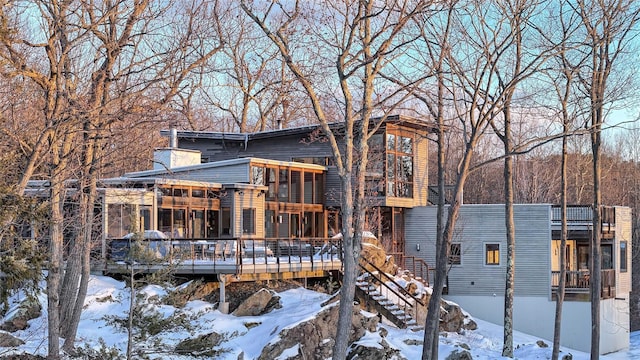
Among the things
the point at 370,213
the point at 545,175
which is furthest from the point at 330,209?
the point at 545,175

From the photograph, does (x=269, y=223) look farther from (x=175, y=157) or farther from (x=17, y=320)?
(x=17, y=320)

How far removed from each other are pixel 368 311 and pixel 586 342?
32.0 feet

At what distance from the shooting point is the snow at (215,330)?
16.5m

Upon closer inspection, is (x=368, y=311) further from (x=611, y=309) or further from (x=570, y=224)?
(x=611, y=309)

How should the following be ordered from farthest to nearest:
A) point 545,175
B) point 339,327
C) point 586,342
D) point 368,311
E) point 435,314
→ point 545,175 < point 586,342 < point 368,311 < point 435,314 < point 339,327

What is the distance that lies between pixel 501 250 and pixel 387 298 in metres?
7.58

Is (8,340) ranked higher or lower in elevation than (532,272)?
lower

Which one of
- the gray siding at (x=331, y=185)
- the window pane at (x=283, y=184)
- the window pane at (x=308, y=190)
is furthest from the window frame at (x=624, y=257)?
the window pane at (x=283, y=184)

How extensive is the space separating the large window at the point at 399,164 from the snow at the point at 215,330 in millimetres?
7402

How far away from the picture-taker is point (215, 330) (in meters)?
18.7

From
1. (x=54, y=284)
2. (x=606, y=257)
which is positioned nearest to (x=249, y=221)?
(x=54, y=284)

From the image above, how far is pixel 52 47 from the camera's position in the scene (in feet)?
48.0

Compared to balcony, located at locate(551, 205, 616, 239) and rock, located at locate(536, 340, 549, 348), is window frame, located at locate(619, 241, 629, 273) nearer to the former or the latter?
balcony, located at locate(551, 205, 616, 239)

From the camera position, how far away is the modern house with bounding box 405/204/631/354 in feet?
92.8
